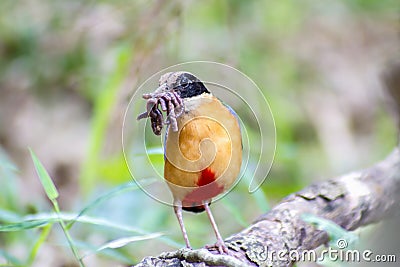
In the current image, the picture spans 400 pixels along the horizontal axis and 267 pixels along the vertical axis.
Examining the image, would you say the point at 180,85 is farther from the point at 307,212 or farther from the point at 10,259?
the point at 10,259

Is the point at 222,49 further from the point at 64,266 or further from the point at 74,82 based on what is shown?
the point at 64,266

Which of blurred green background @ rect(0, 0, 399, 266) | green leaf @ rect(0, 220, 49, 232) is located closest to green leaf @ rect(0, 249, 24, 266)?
green leaf @ rect(0, 220, 49, 232)

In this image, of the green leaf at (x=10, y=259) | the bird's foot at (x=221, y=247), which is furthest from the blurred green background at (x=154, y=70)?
the bird's foot at (x=221, y=247)

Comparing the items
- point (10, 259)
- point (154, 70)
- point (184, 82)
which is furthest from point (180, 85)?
point (154, 70)

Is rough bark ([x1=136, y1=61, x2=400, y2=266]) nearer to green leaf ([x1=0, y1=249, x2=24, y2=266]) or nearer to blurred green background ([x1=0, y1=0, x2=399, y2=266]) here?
green leaf ([x1=0, y1=249, x2=24, y2=266])

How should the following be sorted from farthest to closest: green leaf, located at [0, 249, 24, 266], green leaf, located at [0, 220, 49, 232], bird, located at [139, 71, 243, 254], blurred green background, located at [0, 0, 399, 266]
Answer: blurred green background, located at [0, 0, 399, 266], green leaf, located at [0, 249, 24, 266], green leaf, located at [0, 220, 49, 232], bird, located at [139, 71, 243, 254]

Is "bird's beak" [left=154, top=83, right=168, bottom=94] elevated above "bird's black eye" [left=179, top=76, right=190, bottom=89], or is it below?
below

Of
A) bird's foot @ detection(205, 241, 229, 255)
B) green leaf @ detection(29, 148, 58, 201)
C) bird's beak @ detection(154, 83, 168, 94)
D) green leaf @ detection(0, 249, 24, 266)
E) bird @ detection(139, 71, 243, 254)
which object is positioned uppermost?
green leaf @ detection(29, 148, 58, 201)

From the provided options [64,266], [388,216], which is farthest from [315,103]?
[388,216]
